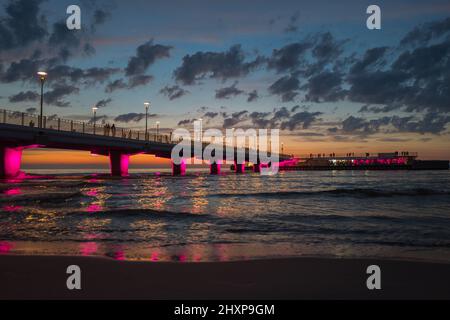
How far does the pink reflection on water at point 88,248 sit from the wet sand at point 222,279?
0.73 meters

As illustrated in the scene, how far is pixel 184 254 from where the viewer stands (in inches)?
364

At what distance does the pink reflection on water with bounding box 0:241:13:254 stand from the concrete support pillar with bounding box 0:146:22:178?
5408cm

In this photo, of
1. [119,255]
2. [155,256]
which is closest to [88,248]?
[119,255]

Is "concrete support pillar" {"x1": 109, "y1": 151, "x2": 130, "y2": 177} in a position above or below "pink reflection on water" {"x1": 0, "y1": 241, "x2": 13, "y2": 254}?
above

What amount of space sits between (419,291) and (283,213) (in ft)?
42.5

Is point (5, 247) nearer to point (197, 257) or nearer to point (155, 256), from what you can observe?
point (155, 256)

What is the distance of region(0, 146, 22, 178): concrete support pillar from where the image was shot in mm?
58938

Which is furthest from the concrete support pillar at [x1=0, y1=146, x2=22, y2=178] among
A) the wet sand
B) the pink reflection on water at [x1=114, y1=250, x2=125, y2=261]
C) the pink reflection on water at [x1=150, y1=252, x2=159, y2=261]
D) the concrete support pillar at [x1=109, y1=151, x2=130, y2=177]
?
the pink reflection on water at [x1=150, y1=252, x2=159, y2=261]

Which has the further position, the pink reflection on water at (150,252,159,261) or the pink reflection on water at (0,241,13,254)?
the pink reflection on water at (0,241,13,254)

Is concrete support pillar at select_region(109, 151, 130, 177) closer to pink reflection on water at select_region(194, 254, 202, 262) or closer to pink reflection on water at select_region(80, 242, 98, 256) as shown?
pink reflection on water at select_region(80, 242, 98, 256)

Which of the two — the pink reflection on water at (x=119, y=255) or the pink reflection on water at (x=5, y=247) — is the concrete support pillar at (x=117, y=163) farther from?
the pink reflection on water at (x=119, y=255)

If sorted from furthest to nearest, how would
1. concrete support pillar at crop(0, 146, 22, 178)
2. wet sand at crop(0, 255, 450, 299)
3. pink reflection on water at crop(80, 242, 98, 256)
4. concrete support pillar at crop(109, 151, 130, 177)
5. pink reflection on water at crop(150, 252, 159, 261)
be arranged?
concrete support pillar at crop(109, 151, 130, 177), concrete support pillar at crop(0, 146, 22, 178), pink reflection on water at crop(80, 242, 98, 256), pink reflection on water at crop(150, 252, 159, 261), wet sand at crop(0, 255, 450, 299)
